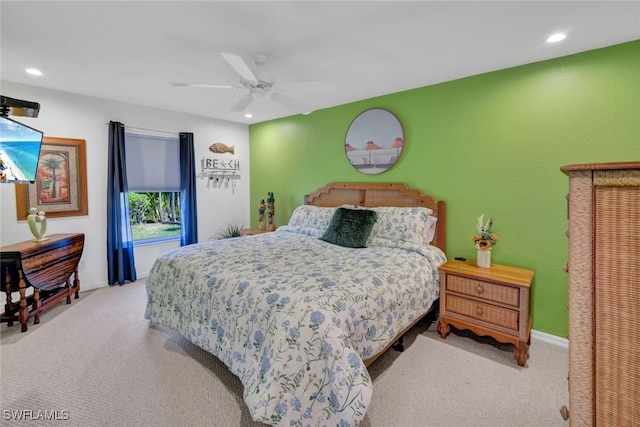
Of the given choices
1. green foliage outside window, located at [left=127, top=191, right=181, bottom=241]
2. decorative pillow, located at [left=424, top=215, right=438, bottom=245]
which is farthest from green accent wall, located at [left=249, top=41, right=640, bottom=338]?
green foliage outside window, located at [left=127, top=191, right=181, bottom=241]

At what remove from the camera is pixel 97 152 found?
3.88 metres

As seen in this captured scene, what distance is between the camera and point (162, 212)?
189 inches

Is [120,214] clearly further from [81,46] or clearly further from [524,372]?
[524,372]

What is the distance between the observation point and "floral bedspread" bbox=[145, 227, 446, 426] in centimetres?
156

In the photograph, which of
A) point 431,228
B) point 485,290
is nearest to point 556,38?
point 431,228

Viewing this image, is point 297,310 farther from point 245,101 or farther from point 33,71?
point 33,71

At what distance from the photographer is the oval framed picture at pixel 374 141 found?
11.8ft

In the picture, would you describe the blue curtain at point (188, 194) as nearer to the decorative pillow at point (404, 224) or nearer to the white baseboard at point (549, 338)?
the decorative pillow at point (404, 224)

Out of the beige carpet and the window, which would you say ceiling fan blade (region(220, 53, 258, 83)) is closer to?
the beige carpet

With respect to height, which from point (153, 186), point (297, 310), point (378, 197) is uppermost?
point (153, 186)

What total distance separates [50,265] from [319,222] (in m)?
2.93

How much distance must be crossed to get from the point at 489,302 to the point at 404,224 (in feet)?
3.46

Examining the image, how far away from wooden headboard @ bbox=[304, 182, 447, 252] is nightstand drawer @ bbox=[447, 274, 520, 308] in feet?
2.22

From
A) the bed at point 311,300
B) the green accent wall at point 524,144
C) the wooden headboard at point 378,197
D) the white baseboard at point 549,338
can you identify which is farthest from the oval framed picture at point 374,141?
the white baseboard at point 549,338
